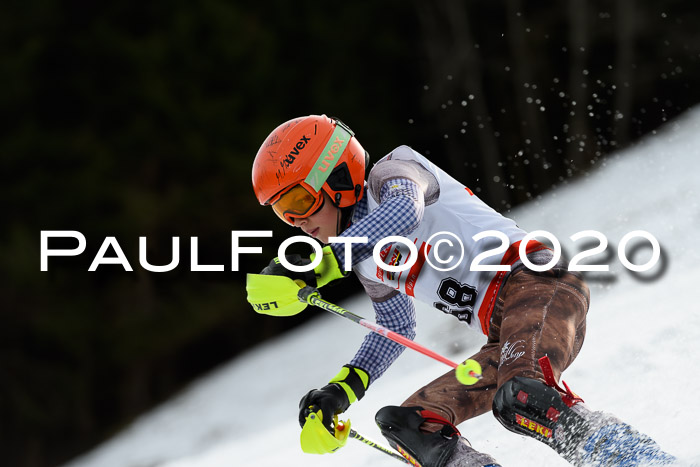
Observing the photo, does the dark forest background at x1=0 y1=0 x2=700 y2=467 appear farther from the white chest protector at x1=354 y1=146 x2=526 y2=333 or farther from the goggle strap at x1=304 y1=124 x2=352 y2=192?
the white chest protector at x1=354 y1=146 x2=526 y2=333

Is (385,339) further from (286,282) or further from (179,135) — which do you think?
(179,135)

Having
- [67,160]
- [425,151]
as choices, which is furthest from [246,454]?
[425,151]

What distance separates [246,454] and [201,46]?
19.9 ft

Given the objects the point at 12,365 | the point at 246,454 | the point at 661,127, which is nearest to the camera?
the point at 246,454

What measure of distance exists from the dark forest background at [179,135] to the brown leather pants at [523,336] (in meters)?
7.58

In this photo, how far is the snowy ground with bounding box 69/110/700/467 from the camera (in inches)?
142

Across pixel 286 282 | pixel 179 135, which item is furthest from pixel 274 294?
pixel 179 135

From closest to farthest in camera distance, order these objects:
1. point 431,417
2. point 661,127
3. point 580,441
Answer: point 580,441 → point 431,417 → point 661,127

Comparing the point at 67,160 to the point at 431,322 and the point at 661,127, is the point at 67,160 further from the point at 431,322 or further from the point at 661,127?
the point at 661,127

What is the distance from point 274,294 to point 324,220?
0.45 meters

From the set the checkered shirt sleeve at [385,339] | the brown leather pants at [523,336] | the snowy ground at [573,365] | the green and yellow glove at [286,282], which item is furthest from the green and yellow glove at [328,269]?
the snowy ground at [573,365]

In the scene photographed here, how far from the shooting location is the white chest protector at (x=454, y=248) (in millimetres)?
2594

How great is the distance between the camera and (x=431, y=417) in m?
2.58

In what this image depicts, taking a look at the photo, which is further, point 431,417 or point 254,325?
point 254,325
